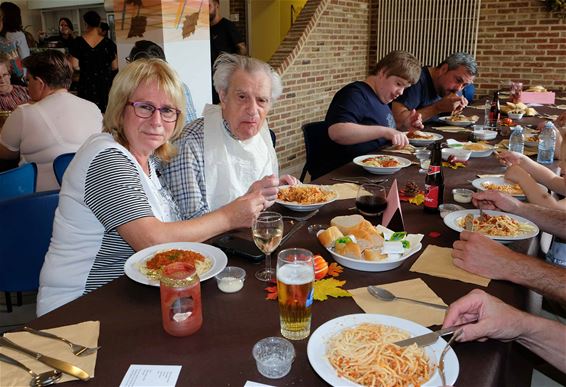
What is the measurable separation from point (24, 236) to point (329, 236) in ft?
4.14

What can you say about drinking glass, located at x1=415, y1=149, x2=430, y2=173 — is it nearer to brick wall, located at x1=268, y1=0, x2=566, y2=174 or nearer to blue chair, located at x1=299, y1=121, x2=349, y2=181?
blue chair, located at x1=299, y1=121, x2=349, y2=181

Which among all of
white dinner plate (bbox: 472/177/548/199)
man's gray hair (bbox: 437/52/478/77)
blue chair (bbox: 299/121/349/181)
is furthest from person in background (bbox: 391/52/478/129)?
white dinner plate (bbox: 472/177/548/199)

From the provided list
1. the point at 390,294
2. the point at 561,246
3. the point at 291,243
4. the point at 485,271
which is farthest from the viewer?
the point at 561,246

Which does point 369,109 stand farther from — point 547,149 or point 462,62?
point 462,62

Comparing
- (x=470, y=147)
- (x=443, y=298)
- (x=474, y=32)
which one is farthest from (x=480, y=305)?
(x=474, y=32)

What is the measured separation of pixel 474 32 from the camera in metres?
7.50

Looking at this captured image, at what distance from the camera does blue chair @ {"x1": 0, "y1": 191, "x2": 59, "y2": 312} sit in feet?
6.16

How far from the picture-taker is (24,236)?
76.3 inches

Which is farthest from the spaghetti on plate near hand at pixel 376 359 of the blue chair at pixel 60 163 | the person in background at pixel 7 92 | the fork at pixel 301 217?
the person in background at pixel 7 92

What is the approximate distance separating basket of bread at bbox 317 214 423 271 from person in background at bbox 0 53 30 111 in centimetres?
348

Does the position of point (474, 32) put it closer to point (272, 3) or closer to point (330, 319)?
point (272, 3)

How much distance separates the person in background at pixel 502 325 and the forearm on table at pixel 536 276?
166mm

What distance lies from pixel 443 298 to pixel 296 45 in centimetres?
501

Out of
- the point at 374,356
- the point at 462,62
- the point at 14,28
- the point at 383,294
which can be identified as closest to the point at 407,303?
the point at 383,294
